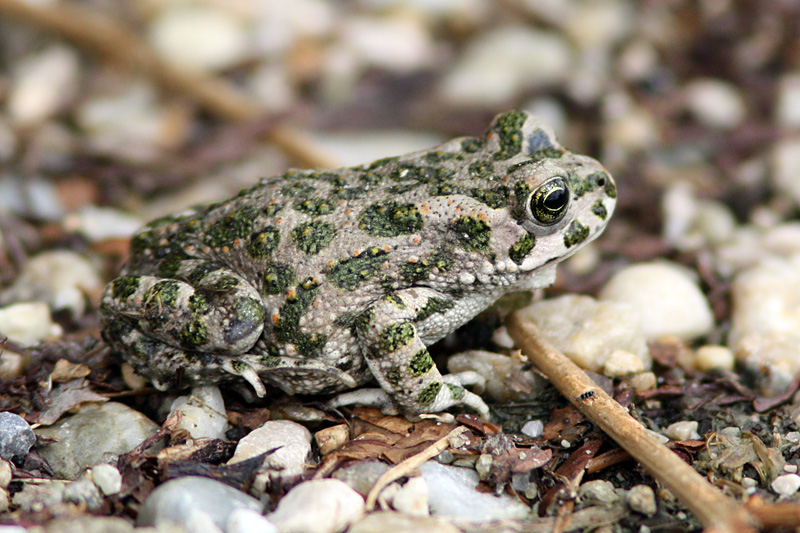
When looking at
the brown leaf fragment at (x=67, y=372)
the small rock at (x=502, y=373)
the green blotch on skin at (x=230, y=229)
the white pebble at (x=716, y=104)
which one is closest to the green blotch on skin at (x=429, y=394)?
the small rock at (x=502, y=373)

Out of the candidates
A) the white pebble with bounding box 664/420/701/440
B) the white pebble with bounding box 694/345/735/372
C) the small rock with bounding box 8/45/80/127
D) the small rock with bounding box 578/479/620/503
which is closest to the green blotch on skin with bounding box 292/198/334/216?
the small rock with bounding box 578/479/620/503

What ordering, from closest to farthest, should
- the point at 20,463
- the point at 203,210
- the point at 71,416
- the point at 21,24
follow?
the point at 20,463 < the point at 71,416 < the point at 203,210 < the point at 21,24

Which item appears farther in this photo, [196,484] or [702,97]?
[702,97]

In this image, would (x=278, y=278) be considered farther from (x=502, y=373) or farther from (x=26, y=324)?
(x=26, y=324)

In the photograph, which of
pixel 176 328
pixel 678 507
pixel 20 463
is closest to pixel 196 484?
pixel 176 328

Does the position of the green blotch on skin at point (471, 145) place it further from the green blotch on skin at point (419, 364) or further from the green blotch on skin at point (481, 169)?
the green blotch on skin at point (419, 364)

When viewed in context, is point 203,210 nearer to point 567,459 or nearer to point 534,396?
point 534,396
